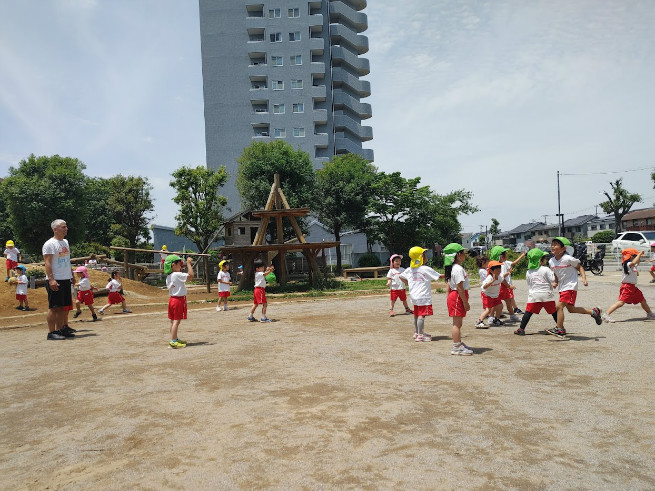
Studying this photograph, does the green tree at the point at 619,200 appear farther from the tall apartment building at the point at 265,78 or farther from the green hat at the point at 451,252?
the green hat at the point at 451,252

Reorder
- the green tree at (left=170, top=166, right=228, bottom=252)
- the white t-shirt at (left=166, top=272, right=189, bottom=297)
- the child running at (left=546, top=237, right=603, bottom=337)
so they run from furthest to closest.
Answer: the green tree at (left=170, top=166, right=228, bottom=252) → the white t-shirt at (left=166, top=272, right=189, bottom=297) → the child running at (left=546, top=237, right=603, bottom=337)

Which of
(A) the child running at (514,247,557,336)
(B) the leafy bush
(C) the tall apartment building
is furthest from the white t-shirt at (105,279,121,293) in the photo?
(C) the tall apartment building

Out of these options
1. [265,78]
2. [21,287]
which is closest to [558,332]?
[21,287]

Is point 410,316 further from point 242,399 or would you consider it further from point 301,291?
point 301,291

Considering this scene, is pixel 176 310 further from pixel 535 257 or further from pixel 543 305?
pixel 543 305

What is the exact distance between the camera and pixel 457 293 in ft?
22.8

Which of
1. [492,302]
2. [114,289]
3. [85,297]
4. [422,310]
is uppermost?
[114,289]

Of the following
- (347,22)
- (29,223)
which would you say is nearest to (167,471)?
(29,223)

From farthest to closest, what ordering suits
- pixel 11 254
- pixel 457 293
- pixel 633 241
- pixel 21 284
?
pixel 633 241 → pixel 11 254 → pixel 21 284 → pixel 457 293

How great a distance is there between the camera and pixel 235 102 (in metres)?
52.7

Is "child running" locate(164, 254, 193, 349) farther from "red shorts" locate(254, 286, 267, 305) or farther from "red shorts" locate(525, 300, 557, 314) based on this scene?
"red shorts" locate(525, 300, 557, 314)

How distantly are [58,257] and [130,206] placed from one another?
36.1 meters

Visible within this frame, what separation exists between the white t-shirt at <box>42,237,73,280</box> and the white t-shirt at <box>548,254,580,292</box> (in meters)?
9.70

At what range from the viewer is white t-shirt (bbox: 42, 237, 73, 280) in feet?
29.4
